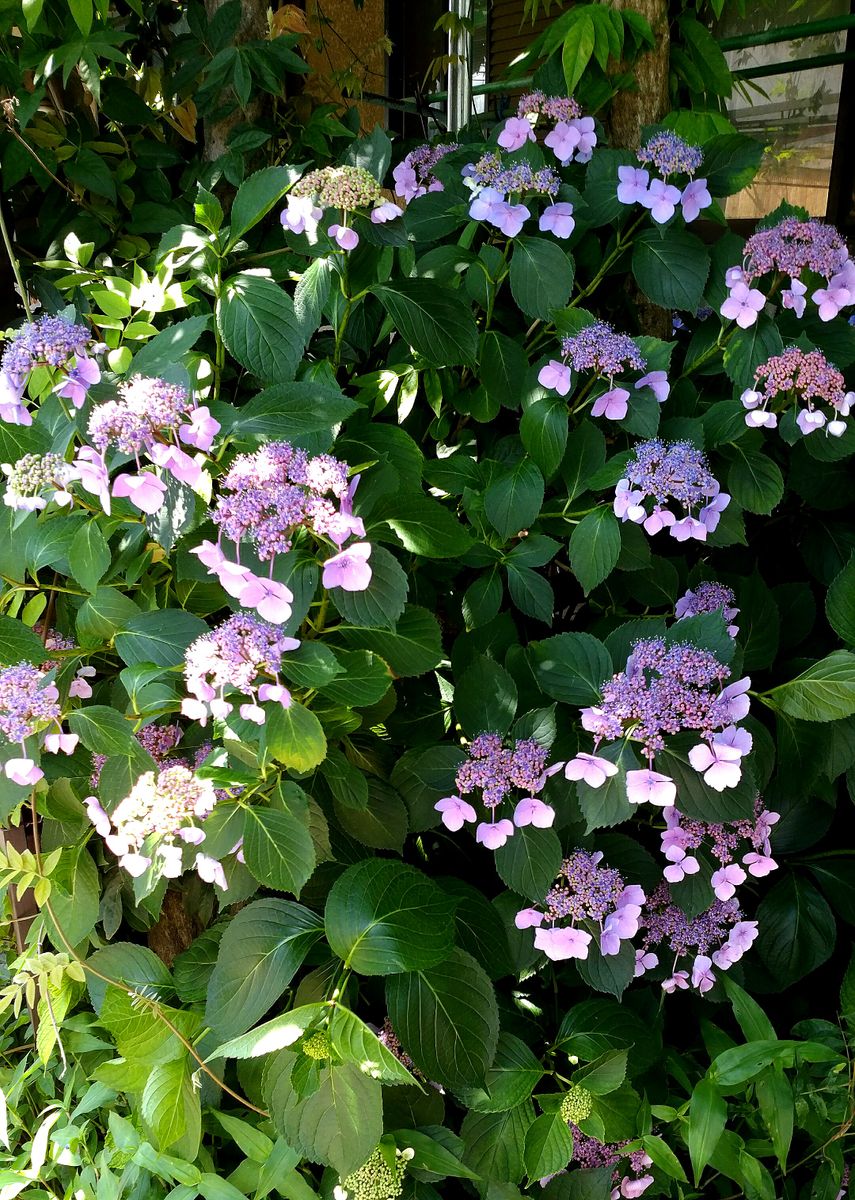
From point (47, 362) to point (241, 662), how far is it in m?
0.32

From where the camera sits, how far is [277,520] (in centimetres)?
72

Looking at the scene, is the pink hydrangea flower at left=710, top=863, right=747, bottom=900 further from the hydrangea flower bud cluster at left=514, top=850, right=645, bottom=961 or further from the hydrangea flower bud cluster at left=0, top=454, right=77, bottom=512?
the hydrangea flower bud cluster at left=0, top=454, right=77, bottom=512

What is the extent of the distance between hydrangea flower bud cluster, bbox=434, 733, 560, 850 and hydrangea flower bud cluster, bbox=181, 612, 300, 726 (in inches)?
9.6

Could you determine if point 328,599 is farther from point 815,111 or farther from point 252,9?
point 815,111

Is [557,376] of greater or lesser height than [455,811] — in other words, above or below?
above

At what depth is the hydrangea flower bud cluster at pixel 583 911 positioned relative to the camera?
3.00ft

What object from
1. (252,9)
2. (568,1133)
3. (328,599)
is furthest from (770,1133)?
(252,9)

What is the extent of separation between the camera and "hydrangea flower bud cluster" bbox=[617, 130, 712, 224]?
→ 1040 millimetres

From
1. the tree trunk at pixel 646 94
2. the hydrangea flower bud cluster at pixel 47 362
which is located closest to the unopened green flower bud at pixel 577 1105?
the hydrangea flower bud cluster at pixel 47 362

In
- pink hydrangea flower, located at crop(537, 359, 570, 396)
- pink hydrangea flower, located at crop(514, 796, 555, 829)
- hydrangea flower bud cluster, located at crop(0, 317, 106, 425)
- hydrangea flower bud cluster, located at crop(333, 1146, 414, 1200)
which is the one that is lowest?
hydrangea flower bud cluster, located at crop(333, 1146, 414, 1200)

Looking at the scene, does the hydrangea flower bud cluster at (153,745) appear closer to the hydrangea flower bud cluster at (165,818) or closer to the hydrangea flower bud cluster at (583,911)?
the hydrangea flower bud cluster at (165,818)

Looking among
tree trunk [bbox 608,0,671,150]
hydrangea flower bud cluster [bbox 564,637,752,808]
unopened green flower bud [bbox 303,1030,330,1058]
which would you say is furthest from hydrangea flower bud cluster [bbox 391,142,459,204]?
unopened green flower bud [bbox 303,1030,330,1058]

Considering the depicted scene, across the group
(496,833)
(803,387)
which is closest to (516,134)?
(803,387)

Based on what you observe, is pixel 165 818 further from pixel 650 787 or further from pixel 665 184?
pixel 665 184
